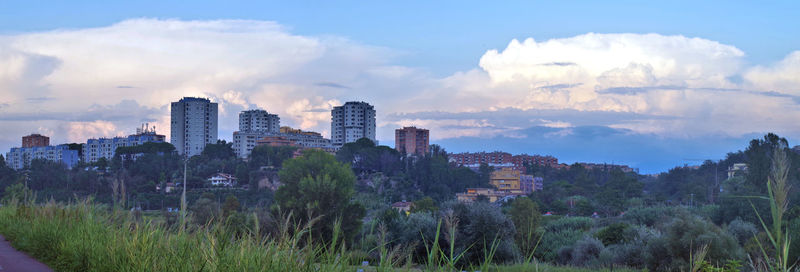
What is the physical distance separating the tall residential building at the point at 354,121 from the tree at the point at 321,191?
85673 millimetres

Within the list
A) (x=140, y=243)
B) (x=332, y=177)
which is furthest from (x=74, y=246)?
(x=332, y=177)

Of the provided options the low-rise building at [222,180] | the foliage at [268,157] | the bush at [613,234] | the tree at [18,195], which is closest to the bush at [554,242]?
the bush at [613,234]

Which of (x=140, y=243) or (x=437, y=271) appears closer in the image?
(x=437, y=271)

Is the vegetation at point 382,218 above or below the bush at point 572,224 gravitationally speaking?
above

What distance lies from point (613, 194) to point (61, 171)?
2148 inches

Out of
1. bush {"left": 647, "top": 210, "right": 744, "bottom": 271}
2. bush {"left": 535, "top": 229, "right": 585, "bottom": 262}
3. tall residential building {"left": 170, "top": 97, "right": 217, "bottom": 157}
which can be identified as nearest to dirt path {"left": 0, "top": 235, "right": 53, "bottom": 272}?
bush {"left": 647, "top": 210, "right": 744, "bottom": 271}

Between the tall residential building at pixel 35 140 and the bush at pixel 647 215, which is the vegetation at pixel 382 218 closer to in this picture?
the bush at pixel 647 215

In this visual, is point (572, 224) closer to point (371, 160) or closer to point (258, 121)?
point (371, 160)

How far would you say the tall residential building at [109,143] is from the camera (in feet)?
346

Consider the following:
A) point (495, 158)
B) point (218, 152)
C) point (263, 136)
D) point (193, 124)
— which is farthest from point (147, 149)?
point (495, 158)

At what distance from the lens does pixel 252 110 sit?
125 meters

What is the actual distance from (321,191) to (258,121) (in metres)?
95.2

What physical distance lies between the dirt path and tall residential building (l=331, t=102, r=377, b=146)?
114m

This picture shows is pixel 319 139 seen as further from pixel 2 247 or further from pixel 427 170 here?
pixel 2 247
